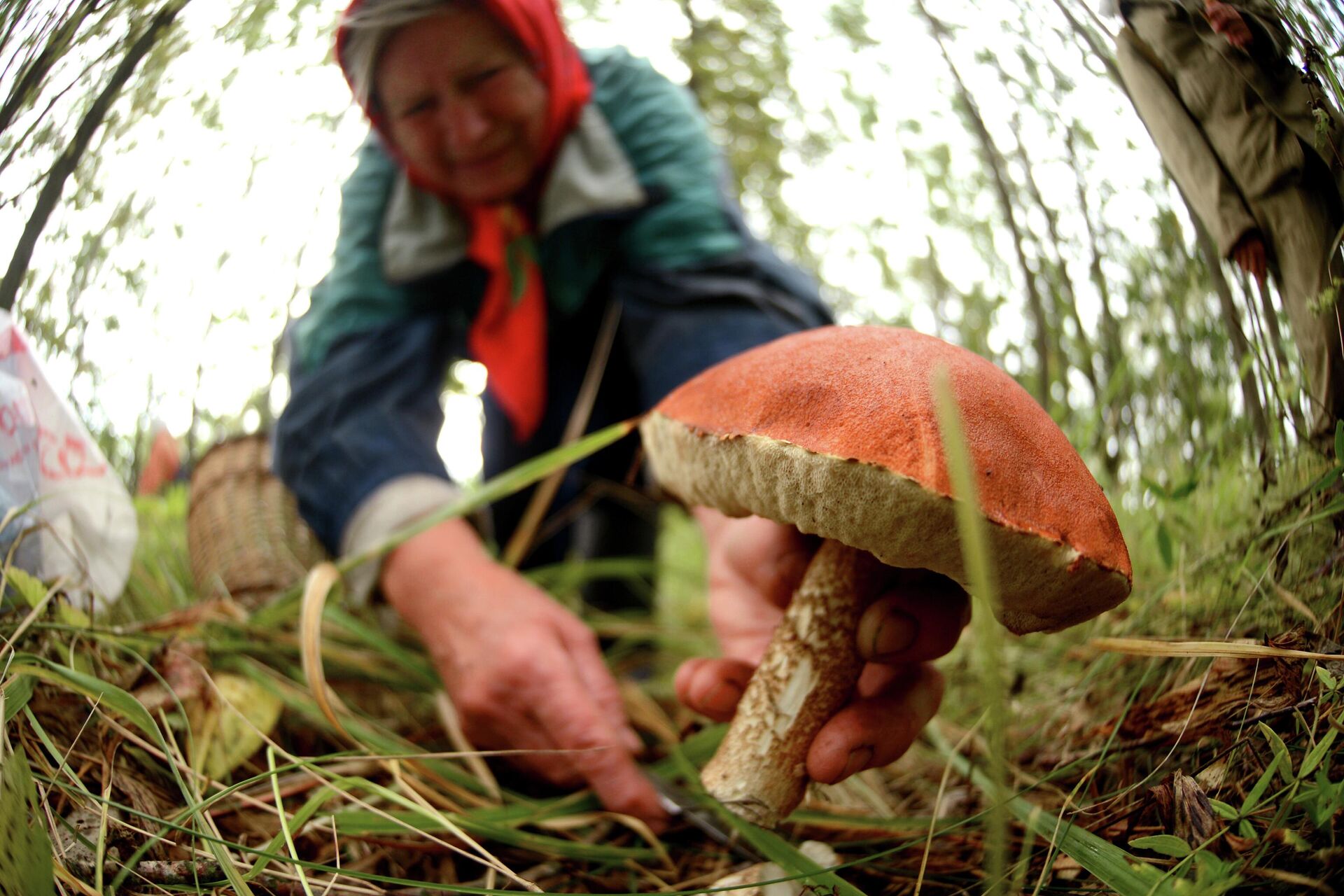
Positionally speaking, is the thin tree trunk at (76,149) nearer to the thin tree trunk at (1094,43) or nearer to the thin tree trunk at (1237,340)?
the thin tree trunk at (1094,43)

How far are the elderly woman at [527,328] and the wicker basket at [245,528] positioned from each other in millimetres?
85

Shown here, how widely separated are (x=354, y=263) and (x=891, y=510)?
1.13 metres

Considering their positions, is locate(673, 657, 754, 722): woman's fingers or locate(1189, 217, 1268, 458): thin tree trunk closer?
locate(1189, 217, 1268, 458): thin tree trunk

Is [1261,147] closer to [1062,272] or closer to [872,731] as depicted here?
[1062,272]

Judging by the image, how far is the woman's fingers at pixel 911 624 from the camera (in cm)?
58

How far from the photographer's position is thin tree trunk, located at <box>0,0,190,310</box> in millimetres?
642

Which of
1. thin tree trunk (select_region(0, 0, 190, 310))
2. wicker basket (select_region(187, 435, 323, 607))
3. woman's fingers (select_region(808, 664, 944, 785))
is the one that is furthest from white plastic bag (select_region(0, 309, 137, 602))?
woman's fingers (select_region(808, 664, 944, 785))

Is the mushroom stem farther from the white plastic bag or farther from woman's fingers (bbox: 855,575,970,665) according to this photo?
the white plastic bag

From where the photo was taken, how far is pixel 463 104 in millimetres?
912

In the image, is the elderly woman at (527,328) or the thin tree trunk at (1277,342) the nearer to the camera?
the thin tree trunk at (1277,342)

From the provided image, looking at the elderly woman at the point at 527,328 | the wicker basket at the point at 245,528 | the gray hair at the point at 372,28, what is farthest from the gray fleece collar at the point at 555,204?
the wicker basket at the point at 245,528

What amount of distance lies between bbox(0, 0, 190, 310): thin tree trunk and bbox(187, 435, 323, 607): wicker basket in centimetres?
51

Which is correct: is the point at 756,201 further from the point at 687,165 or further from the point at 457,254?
the point at 457,254

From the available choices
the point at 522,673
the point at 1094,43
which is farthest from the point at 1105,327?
the point at 522,673
